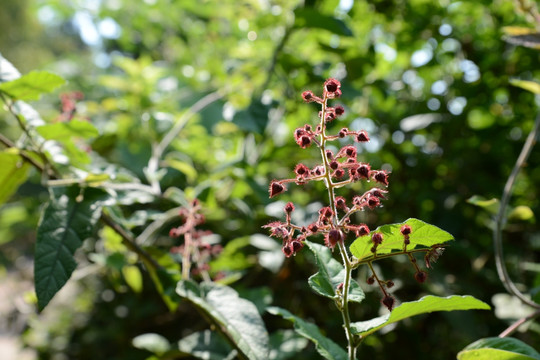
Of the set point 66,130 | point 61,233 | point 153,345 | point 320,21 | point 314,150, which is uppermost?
point 320,21

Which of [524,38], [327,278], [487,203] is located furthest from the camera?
[524,38]

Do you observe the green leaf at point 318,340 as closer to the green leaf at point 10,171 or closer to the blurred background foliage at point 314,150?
the blurred background foliage at point 314,150

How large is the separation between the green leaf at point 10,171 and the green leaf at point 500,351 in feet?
2.87

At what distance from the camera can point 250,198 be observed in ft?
5.30

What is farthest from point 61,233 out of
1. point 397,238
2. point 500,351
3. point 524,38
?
point 524,38

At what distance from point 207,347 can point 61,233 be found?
40 cm

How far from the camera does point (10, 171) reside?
3.07 ft

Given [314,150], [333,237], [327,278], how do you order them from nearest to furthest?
[333,237] < [327,278] < [314,150]

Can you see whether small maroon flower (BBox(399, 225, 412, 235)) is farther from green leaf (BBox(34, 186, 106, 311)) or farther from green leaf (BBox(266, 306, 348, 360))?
green leaf (BBox(34, 186, 106, 311))

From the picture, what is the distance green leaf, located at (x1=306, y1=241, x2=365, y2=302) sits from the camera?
66 cm

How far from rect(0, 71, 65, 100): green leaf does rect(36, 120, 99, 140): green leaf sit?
0.22 feet

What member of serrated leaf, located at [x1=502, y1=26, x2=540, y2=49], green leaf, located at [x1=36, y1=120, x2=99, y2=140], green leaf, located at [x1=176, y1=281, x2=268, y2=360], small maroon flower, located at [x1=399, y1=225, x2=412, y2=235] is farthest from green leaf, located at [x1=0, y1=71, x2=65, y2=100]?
serrated leaf, located at [x1=502, y1=26, x2=540, y2=49]

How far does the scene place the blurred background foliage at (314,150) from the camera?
1.33m

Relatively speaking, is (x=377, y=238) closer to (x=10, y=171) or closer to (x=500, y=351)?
(x=500, y=351)
